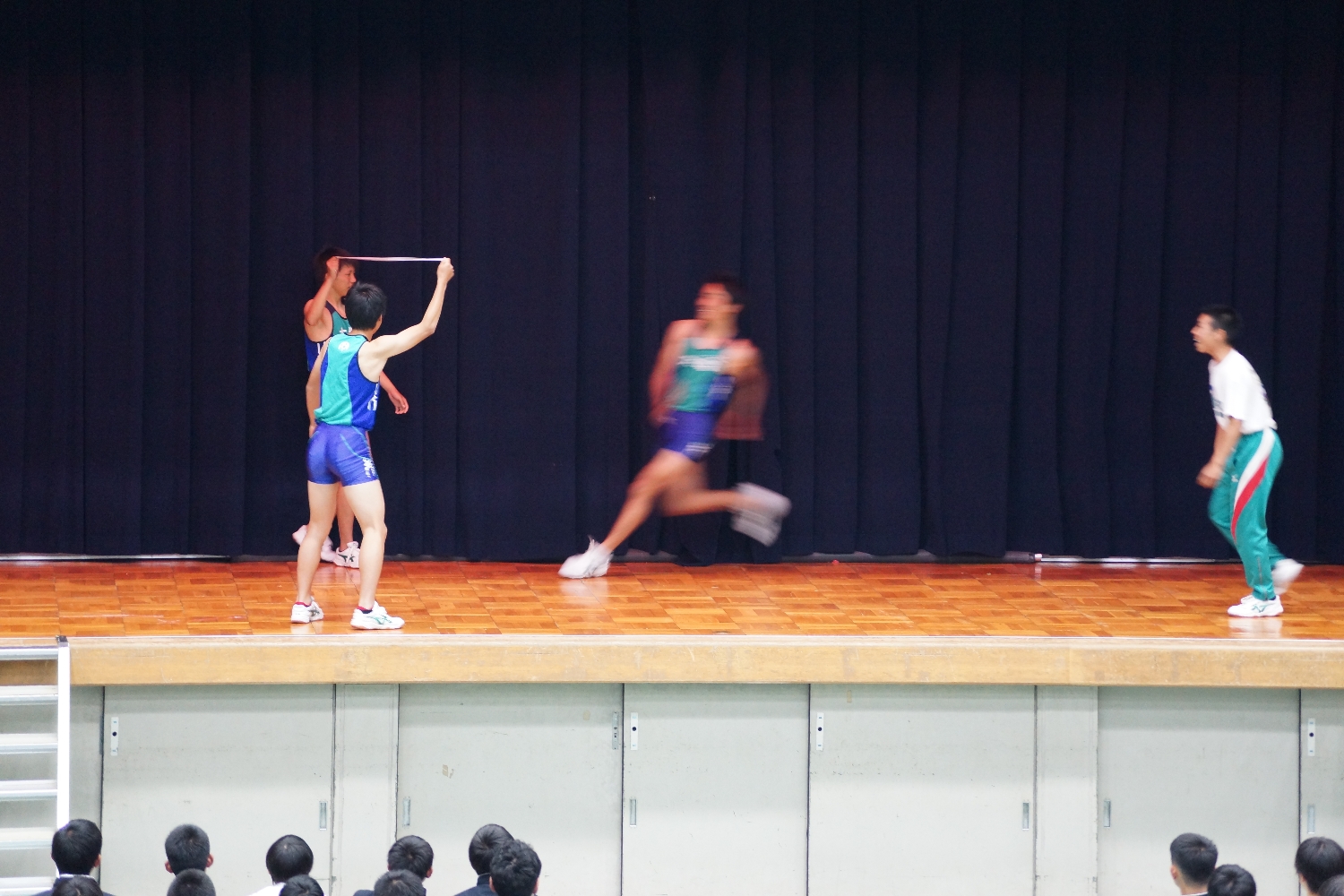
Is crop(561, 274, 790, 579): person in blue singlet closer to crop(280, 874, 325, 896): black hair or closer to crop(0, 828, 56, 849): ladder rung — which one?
crop(0, 828, 56, 849): ladder rung

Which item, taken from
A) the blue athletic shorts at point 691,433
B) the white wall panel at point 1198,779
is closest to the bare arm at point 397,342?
the blue athletic shorts at point 691,433

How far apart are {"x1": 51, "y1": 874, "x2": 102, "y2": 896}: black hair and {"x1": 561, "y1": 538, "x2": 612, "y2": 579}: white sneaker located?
13.3ft

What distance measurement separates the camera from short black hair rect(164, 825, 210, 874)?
491cm

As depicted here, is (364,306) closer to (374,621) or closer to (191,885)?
(374,621)

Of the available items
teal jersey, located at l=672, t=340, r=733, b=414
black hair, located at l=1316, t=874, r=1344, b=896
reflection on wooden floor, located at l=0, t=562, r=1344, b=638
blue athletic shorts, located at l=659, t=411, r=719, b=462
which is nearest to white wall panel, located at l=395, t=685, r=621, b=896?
reflection on wooden floor, located at l=0, t=562, r=1344, b=638

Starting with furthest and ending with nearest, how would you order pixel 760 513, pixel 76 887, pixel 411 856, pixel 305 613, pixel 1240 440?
pixel 760 513 < pixel 1240 440 < pixel 305 613 < pixel 411 856 < pixel 76 887

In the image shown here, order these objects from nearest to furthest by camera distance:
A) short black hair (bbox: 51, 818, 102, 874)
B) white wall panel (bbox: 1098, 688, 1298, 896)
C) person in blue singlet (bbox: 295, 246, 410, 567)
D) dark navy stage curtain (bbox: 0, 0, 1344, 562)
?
short black hair (bbox: 51, 818, 102, 874) < white wall panel (bbox: 1098, 688, 1298, 896) < person in blue singlet (bbox: 295, 246, 410, 567) < dark navy stage curtain (bbox: 0, 0, 1344, 562)

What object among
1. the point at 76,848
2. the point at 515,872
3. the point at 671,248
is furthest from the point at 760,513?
the point at 76,848

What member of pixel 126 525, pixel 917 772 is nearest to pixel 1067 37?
pixel 917 772

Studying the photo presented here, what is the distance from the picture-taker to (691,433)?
8102mm

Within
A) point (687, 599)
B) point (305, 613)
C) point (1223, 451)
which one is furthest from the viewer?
point (687, 599)

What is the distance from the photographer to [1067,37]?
8.93m

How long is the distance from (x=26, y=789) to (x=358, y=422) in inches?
76.9

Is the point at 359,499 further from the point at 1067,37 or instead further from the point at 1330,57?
the point at 1330,57
